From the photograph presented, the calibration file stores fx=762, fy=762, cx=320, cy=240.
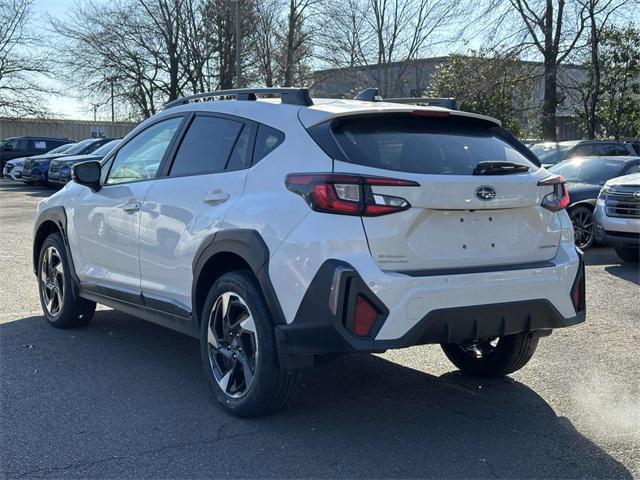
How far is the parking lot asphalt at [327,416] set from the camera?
378 centimetres

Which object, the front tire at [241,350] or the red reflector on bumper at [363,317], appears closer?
the red reflector on bumper at [363,317]

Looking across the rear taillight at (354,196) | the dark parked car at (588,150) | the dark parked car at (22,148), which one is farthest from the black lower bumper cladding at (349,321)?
the dark parked car at (22,148)

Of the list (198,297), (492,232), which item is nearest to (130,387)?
(198,297)

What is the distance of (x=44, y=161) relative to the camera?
2541 centimetres

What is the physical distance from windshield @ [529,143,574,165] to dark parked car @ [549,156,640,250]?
11.4ft

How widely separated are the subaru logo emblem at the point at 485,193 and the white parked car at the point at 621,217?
6.50 m

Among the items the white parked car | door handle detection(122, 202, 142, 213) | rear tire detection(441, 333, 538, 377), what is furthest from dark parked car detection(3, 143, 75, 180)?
rear tire detection(441, 333, 538, 377)

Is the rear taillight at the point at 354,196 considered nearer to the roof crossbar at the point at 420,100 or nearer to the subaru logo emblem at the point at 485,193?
the subaru logo emblem at the point at 485,193

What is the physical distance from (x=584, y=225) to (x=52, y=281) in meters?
8.26

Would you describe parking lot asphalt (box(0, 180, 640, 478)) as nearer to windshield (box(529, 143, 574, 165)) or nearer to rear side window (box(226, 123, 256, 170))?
rear side window (box(226, 123, 256, 170))

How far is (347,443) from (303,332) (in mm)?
694

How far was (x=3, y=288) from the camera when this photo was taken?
26.8 ft

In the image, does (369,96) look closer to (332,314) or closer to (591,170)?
(332,314)

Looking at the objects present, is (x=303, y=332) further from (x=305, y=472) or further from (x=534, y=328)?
(x=534, y=328)
